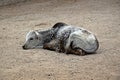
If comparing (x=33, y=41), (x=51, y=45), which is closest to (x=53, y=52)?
(x=51, y=45)

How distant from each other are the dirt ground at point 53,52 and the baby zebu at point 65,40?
17cm

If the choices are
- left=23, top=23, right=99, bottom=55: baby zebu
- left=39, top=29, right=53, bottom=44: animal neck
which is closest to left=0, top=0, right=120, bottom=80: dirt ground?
left=23, top=23, right=99, bottom=55: baby zebu

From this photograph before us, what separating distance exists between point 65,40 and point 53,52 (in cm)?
35

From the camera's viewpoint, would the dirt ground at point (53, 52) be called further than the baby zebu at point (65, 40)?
No

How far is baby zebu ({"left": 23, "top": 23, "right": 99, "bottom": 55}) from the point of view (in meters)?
7.06

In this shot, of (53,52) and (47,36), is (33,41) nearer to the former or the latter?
(47,36)

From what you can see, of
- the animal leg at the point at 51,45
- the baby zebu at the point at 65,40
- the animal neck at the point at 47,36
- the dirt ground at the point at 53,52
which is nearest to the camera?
the dirt ground at the point at 53,52

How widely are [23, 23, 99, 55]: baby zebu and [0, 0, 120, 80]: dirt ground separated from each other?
17 cm

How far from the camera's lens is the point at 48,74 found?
5.88 m

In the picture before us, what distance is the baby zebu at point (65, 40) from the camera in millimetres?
7059

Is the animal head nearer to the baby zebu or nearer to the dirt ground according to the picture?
the baby zebu

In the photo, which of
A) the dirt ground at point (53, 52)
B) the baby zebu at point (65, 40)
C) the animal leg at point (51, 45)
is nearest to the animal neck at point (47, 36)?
the baby zebu at point (65, 40)

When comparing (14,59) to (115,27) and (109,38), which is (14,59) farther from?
(115,27)

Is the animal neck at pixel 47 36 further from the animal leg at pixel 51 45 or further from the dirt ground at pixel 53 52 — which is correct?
the dirt ground at pixel 53 52
